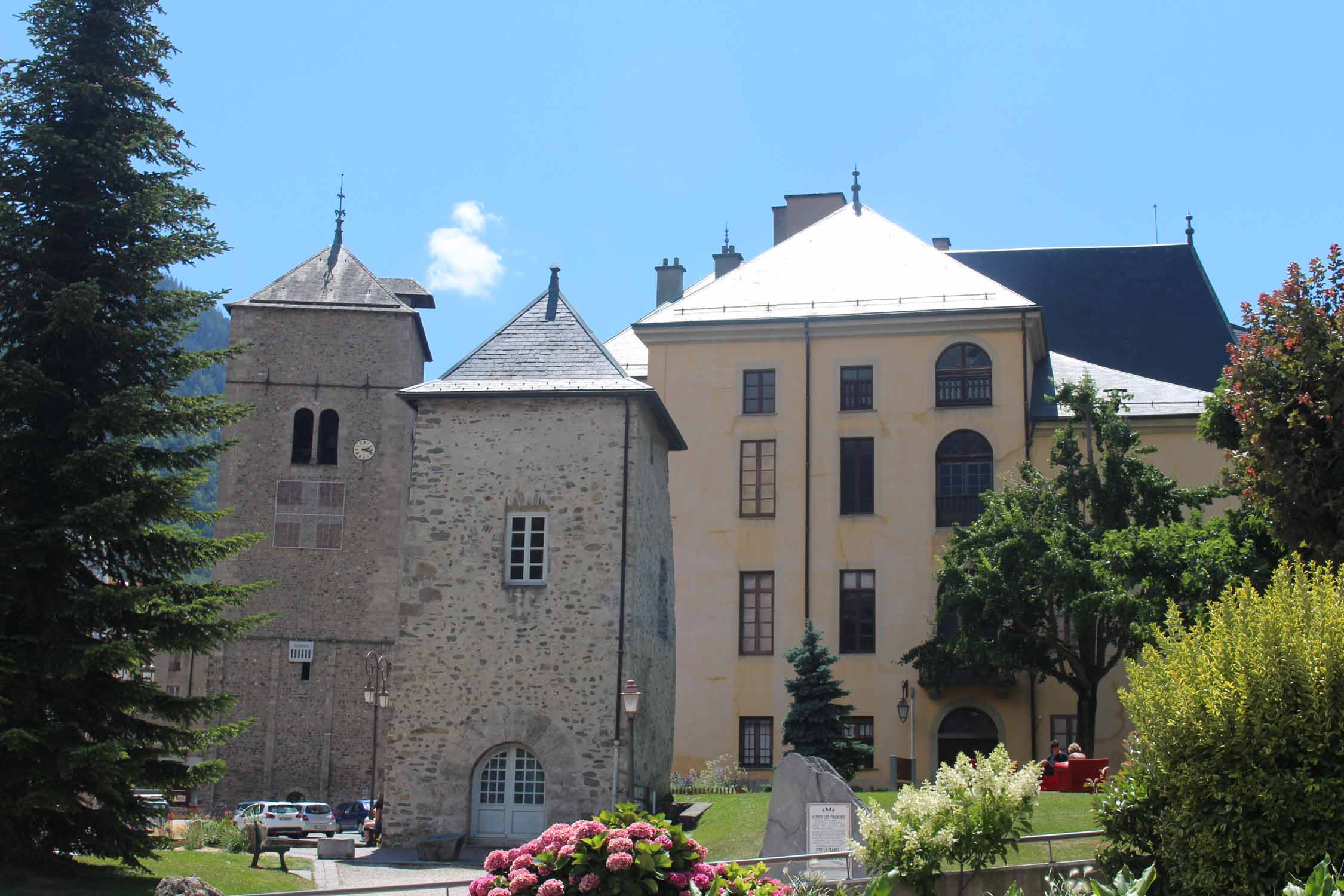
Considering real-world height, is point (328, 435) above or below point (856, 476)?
above

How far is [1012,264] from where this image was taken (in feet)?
143

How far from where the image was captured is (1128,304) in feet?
134

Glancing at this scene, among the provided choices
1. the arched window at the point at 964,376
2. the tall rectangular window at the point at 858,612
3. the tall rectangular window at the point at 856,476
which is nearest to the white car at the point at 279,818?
the tall rectangular window at the point at 858,612

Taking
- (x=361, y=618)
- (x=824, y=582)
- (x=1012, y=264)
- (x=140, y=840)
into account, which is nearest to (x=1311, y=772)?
(x=140, y=840)

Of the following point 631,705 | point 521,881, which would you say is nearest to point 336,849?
point 631,705

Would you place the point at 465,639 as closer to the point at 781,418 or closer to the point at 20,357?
the point at 20,357

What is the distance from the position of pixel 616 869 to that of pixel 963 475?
26.0 m

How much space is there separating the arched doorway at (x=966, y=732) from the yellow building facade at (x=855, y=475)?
0.05 m

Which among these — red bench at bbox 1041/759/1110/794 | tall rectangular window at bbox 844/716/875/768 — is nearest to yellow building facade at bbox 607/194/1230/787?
tall rectangular window at bbox 844/716/875/768

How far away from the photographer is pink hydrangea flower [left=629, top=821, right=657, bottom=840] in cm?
1127

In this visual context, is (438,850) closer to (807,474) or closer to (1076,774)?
(1076,774)

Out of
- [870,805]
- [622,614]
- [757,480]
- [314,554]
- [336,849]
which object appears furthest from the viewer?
[314,554]

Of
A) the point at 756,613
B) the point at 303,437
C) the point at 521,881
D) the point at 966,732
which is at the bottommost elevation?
the point at 521,881

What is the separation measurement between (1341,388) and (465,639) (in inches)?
571
